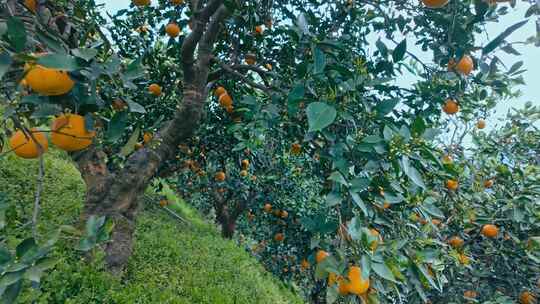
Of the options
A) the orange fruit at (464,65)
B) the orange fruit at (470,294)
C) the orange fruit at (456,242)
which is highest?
the orange fruit at (464,65)

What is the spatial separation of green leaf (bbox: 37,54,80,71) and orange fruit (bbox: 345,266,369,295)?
36.6 inches

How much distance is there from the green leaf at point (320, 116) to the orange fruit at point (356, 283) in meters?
0.48

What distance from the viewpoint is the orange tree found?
40.4 inches

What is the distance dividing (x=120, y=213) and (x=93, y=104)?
180 centimetres

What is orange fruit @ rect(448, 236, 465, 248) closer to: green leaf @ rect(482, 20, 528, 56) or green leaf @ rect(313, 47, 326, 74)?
green leaf @ rect(482, 20, 528, 56)

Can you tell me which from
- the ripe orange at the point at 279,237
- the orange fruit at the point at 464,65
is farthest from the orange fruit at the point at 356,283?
the ripe orange at the point at 279,237

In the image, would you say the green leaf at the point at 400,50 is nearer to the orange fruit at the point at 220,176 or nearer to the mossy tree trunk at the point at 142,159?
the mossy tree trunk at the point at 142,159

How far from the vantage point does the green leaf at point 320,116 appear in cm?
103

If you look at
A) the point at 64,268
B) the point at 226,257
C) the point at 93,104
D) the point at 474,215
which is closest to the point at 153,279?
the point at 64,268

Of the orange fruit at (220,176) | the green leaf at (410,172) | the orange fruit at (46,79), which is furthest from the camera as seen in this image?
the orange fruit at (220,176)

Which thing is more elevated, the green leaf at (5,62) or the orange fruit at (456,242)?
the green leaf at (5,62)

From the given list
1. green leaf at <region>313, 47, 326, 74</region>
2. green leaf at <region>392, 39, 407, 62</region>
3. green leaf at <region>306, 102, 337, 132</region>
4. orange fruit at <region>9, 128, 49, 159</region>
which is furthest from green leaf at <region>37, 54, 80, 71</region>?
green leaf at <region>392, 39, 407, 62</region>

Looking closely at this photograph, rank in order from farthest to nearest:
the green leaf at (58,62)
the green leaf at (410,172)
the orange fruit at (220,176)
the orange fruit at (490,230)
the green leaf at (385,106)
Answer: the orange fruit at (220,176) < the orange fruit at (490,230) < the green leaf at (385,106) < the green leaf at (410,172) < the green leaf at (58,62)

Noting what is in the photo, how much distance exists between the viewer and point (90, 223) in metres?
1.01
